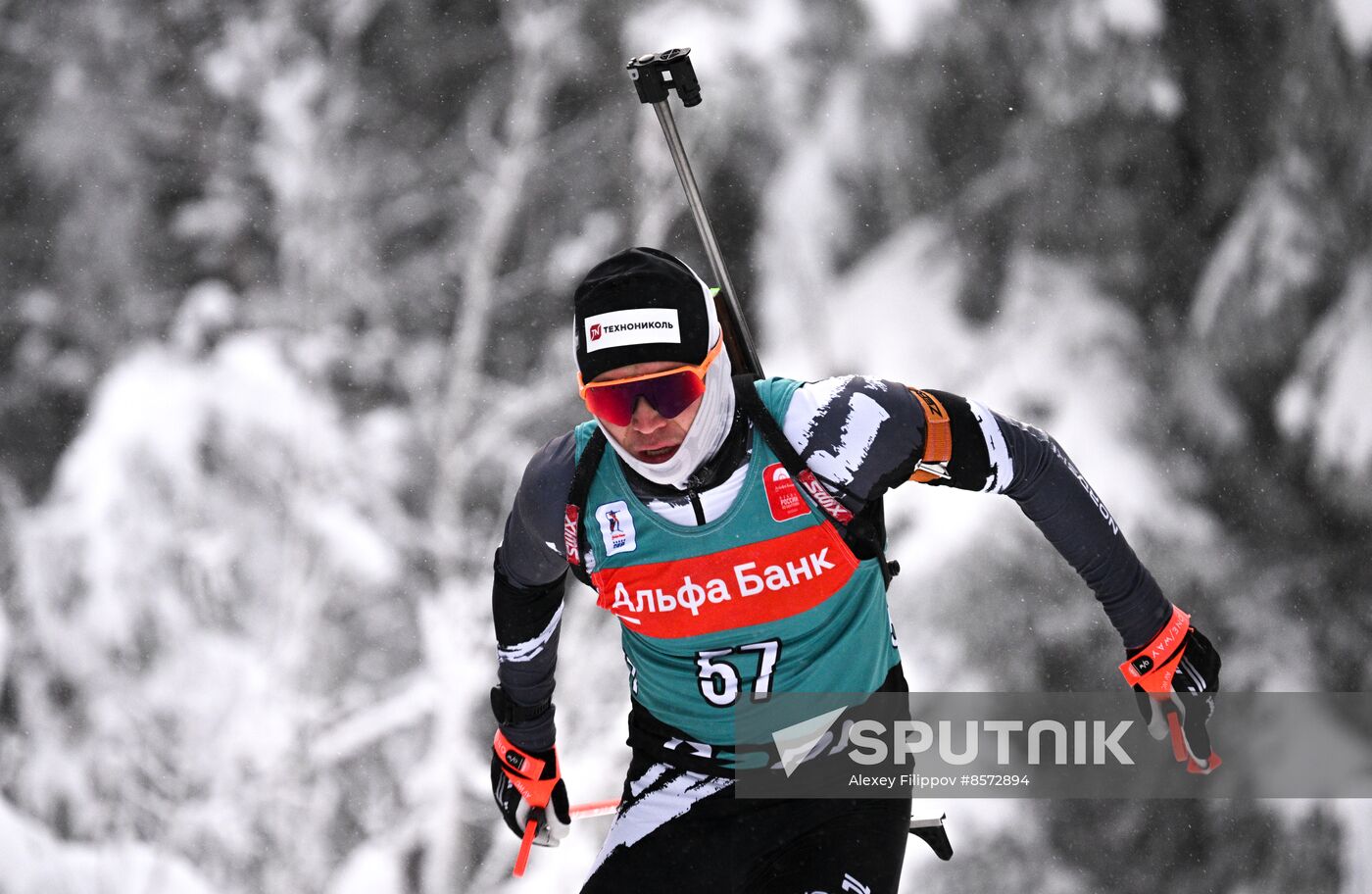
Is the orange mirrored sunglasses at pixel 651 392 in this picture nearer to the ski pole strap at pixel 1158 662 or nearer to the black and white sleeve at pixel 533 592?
the black and white sleeve at pixel 533 592

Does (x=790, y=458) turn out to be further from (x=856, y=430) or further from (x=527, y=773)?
(x=527, y=773)

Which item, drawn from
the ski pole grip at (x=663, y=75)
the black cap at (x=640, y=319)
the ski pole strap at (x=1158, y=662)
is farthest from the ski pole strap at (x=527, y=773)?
the ski pole grip at (x=663, y=75)

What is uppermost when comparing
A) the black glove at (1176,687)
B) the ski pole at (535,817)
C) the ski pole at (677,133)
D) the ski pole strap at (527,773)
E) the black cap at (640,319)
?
the ski pole at (677,133)

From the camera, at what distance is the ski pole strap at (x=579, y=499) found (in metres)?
2.74

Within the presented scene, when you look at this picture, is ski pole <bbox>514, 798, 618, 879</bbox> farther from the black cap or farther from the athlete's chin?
the black cap

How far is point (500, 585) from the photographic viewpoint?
10.1ft

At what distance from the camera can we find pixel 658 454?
259 centimetres

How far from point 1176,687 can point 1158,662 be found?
0.27 ft

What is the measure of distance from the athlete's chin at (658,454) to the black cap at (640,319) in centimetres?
17

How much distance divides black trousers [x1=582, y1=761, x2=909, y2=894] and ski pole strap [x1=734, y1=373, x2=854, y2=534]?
1.88 feet

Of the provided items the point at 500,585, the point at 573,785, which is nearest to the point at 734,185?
the point at 573,785

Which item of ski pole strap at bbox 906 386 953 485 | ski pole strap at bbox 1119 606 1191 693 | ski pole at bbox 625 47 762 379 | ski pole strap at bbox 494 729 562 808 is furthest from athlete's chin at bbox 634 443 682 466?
→ ski pole strap at bbox 1119 606 1191 693

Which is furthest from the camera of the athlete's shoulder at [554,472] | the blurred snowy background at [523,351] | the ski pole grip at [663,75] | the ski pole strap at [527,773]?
the blurred snowy background at [523,351]

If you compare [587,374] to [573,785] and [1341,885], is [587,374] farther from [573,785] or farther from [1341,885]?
[1341,885]
